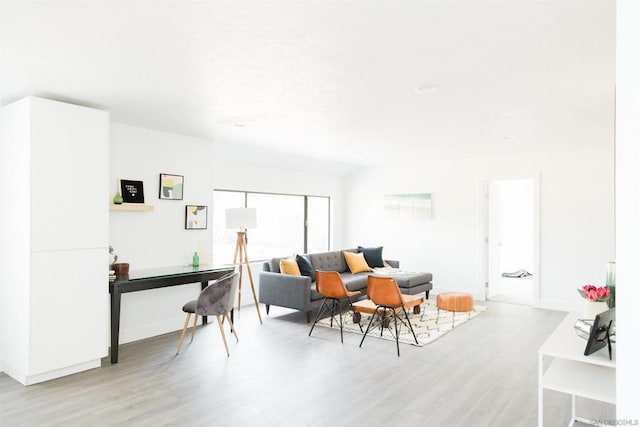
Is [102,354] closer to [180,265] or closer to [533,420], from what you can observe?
[180,265]

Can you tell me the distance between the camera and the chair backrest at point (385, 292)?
4.44m

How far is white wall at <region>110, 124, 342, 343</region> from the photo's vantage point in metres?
4.70

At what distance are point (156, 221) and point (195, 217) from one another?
0.53 meters

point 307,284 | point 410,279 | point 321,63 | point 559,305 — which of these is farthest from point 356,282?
point 321,63

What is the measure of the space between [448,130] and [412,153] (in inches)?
68.5

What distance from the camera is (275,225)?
295 inches

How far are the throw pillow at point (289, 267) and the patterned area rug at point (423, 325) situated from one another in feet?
2.49

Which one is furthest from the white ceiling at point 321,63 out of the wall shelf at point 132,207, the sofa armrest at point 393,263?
the sofa armrest at point 393,263

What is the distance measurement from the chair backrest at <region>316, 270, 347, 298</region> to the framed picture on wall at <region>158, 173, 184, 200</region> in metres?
2.01

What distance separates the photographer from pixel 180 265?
527 centimetres
